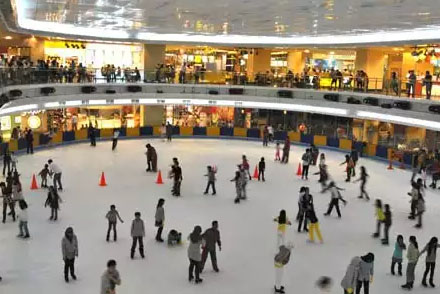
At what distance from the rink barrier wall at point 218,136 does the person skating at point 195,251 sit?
55.5ft

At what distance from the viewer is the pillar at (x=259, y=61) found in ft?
125

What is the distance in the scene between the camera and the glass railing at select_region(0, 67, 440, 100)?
2447cm

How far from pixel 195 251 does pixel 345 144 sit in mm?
21286

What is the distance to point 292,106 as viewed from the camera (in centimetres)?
3148

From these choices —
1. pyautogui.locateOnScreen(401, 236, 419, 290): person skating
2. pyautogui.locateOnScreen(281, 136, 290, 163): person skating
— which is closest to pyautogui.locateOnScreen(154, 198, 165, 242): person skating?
pyautogui.locateOnScreen(401, 236, 419, 290): person skating

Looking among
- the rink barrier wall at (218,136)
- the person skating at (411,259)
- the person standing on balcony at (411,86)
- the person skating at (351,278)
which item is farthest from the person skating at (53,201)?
the person standing on balcony at (411,86)

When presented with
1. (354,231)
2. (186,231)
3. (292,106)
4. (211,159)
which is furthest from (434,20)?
(292,106)

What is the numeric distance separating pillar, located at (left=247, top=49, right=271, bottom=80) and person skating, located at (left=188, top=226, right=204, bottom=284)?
91.3 feet

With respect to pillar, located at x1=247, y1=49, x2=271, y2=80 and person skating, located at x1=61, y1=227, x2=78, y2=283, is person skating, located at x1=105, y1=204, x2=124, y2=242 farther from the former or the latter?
pillar, located at x1=247, y1=49, x2=271, y2=80

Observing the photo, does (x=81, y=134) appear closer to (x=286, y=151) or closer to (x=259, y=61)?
(x=286, y=151)

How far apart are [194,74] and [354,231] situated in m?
20.0

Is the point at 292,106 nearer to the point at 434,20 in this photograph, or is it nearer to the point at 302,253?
the point at 434,20

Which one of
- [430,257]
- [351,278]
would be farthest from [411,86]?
[351,278]

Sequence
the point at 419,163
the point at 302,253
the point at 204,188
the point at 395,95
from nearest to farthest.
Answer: the point at 302,253 → the point at 204,188 → the point at 419,163 → the point at 395,95
